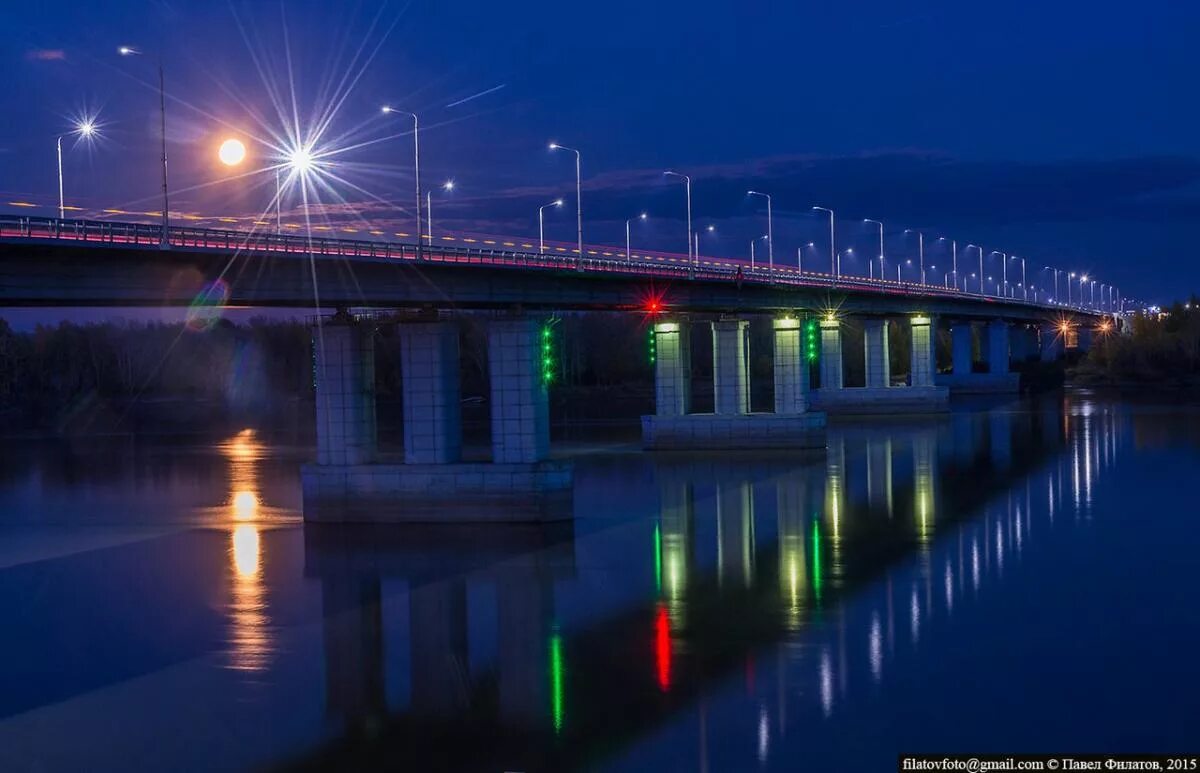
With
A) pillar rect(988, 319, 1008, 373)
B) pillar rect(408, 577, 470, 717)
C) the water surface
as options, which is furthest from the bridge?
pillar rect(988, 319, 1008, 373)

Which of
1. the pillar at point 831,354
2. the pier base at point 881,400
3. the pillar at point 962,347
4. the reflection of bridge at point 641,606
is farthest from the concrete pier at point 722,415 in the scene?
the pillar at point 962,347

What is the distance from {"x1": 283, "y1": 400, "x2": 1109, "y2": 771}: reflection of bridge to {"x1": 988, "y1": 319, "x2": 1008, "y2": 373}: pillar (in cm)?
8935

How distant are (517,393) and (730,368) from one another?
99.3 ft

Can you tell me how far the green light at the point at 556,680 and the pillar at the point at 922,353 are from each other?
85360mm

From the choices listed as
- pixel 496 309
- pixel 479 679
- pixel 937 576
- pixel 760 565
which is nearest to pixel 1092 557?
pixel 937 576

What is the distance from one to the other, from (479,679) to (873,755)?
7.45 m

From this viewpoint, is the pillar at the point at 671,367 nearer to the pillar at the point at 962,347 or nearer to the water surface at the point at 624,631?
the water surface at the point at 624,631

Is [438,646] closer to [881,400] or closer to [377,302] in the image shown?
[377,302]

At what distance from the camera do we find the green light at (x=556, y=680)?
19872mm

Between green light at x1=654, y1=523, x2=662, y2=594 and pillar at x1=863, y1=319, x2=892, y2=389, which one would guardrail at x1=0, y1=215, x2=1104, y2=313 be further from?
pillar at x1=863, y1=319, x2=892, y2=389

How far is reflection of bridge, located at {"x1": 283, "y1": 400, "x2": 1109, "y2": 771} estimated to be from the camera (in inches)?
768

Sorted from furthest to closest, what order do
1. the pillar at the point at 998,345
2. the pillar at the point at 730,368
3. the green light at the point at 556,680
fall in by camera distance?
the pillar at the point at 998,345
the pillar at the point at 730,368
the green light at the point at 556,680

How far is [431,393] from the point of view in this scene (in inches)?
1596

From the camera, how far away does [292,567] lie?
35.3m
